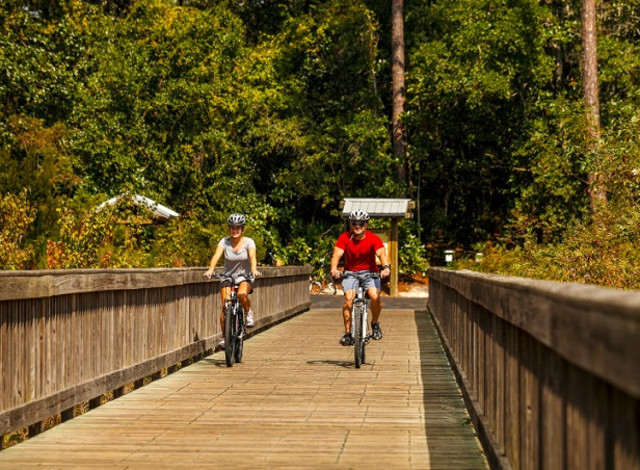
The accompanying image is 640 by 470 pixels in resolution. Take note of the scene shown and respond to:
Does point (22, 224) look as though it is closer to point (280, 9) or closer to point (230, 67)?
point (230, 67)

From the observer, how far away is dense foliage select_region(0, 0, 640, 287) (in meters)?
32.2

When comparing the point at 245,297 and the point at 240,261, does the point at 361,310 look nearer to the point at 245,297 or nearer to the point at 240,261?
the point at 245,297

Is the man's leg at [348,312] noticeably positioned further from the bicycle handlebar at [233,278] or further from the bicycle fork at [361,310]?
the bicycle handlebar at [233,278]

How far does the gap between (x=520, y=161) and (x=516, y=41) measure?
5022mm

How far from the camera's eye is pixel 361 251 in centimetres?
1487

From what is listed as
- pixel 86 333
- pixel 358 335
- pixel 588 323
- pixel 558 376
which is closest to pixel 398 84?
pixel 358 335

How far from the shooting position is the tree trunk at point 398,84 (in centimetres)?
4378

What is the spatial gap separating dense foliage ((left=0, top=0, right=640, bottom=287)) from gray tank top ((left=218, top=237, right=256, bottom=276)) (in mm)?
11717

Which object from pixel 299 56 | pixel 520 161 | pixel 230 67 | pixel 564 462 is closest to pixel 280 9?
pixel 299 56

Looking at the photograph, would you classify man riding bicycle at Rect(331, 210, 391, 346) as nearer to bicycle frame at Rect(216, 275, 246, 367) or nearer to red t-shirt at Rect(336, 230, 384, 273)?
red t-shirt at Rect(336, 230, 384, 273)

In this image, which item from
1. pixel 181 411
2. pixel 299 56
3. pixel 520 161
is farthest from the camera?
pixel 299 56

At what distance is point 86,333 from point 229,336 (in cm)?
448

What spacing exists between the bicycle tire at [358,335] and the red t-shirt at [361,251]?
28.5 inches

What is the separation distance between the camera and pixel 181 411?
10336 mm
